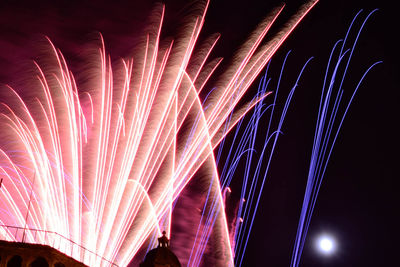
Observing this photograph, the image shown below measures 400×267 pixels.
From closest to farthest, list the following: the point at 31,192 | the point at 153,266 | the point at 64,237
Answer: the point at 64,237 → the point at 31,192 → the point at 153,266

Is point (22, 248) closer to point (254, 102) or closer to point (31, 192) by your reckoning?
point (31, 192)

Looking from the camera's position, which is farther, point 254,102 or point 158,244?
point 158,244

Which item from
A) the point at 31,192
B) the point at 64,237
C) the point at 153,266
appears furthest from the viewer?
the point at 153,266

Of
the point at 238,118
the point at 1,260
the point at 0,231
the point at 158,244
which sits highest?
the point at 238,118

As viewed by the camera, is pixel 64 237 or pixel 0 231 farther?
pixel 0 231

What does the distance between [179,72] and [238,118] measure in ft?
16.2

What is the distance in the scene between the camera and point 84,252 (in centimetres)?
3800

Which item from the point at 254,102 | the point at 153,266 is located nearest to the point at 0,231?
the point at 153,266

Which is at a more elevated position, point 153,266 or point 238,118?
point 238,118

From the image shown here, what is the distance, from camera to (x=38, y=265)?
1467 inches

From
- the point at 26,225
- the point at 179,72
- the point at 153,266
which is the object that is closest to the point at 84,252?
the point at 26,225

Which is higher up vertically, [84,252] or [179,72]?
[179,72]

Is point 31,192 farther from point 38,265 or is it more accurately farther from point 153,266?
point 153,266

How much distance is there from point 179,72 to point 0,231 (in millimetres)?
15076
